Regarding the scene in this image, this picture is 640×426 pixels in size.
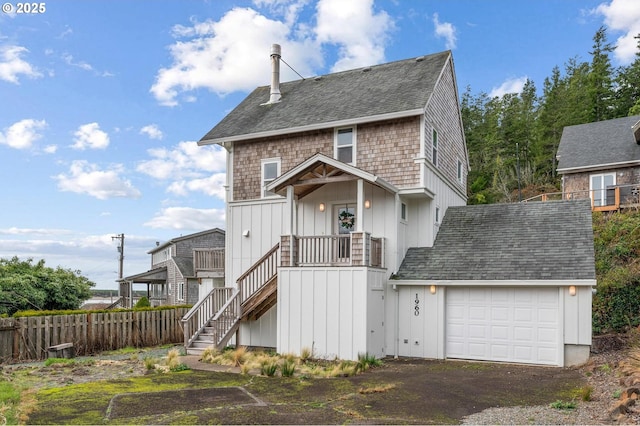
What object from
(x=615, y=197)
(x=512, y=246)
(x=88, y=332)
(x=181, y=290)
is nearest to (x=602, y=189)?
(x=615, y=197)

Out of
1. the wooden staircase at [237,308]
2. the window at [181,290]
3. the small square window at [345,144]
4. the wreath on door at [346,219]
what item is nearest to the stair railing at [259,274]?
the wooden staircase at [237,308]

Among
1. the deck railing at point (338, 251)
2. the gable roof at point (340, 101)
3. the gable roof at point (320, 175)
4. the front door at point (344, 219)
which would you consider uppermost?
the gable roof at point (340, 101)

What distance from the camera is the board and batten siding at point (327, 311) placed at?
12062mm

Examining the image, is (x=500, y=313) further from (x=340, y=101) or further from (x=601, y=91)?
(x=601, y=91)

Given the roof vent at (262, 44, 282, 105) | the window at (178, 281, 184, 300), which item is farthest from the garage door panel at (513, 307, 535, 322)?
the window at (178, 281, 184, 300)

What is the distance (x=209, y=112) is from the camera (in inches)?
770

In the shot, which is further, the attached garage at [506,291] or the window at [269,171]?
the window at [269,171]

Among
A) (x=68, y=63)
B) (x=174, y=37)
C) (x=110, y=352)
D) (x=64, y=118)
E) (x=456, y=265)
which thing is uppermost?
(x=174, y=37)

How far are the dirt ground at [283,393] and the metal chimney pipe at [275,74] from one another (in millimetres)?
10065

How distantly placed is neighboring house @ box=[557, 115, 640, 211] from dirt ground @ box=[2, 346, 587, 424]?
653 inches

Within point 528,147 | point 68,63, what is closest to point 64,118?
point 68,63

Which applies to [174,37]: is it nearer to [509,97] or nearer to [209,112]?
[209,112]

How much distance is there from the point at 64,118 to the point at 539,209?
52.9 feet

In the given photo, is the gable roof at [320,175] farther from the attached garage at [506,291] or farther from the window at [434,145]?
the attached garage at [506,291]
